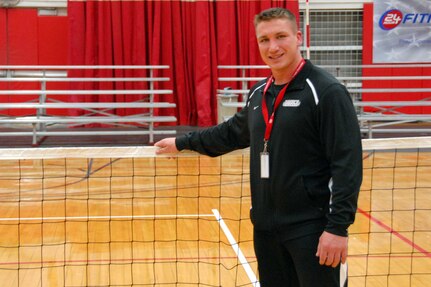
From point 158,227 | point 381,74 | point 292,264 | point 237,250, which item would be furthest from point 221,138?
point 381,74

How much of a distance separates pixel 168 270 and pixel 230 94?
7.65 metres

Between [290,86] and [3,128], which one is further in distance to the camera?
[3,128]

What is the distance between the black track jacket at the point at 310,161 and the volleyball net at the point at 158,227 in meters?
0.80

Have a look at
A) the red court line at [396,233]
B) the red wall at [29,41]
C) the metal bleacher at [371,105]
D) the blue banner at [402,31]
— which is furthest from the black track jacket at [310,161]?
the blue banner at [402,31]

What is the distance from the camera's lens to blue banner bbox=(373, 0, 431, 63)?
13.6 metres

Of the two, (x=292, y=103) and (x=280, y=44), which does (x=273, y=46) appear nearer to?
(x=280, y=44)

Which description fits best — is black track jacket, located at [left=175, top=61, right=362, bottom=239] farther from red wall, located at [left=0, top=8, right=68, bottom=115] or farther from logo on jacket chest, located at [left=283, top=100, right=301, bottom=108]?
red wall, located at [left=0, top=8, right=68, bottom=115]

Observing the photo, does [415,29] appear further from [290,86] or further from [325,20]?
[290,86]

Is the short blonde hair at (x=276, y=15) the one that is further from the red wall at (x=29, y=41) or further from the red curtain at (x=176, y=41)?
the red wall at (x=29, y=41)

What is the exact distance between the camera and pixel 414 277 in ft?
15.7

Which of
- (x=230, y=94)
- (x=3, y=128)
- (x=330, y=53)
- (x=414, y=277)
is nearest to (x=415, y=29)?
(x=330, y=53)

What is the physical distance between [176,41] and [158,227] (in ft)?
25.1

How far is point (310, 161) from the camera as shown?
2.48 meters

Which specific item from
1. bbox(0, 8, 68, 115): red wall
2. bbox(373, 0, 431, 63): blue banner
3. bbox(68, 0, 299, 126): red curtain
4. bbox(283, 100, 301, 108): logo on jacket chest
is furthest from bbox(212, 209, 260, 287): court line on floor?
bbox(373, 0, 431, 63): blue banner
